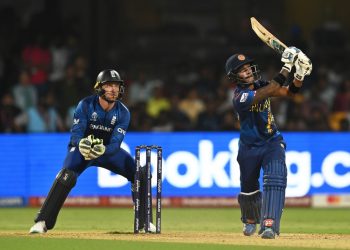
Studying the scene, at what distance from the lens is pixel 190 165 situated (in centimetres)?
1725

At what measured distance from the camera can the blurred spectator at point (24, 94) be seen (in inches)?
750

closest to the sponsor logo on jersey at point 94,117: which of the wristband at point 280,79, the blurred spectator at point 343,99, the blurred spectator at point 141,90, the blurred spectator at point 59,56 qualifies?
the wristband at point 280,79

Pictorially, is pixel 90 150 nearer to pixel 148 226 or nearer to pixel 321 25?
pixel 148 226

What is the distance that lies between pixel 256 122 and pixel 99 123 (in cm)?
172

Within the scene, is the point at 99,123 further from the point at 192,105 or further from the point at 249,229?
the point at 192,105

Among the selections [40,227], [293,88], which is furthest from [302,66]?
[40,227]

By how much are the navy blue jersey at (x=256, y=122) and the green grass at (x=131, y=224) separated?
1.41 meters

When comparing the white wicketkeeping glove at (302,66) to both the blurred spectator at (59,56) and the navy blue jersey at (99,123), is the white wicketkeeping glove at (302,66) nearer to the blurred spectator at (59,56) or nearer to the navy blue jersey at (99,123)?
the navy blue jersey at (99,123)

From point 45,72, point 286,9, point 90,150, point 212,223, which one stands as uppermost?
point 286,9

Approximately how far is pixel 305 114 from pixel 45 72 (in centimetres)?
476

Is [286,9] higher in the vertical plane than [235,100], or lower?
higher

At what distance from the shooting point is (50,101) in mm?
18453

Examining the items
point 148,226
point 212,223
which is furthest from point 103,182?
point 148,226

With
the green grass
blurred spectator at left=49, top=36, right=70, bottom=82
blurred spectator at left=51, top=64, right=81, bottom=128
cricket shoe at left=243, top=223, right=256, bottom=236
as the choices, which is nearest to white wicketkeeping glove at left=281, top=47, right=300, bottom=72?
cricket shoe at left=243, top=223, right=256, bottom=236
